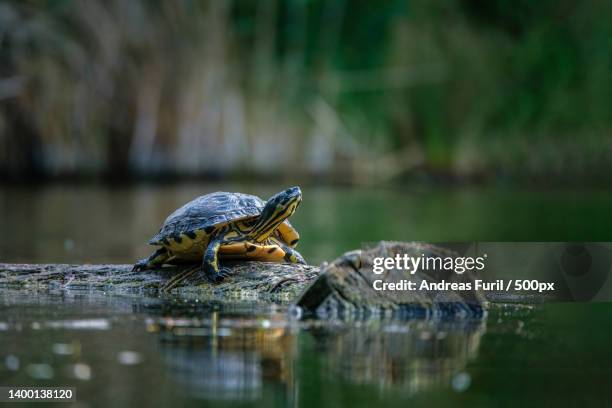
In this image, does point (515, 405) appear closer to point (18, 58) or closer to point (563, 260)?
point (563, 260)

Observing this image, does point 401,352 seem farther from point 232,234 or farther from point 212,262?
point 232,234

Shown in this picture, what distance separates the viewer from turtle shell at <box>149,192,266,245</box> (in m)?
5.71

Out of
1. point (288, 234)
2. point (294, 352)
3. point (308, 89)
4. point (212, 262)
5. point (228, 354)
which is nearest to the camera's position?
point (228, 354)

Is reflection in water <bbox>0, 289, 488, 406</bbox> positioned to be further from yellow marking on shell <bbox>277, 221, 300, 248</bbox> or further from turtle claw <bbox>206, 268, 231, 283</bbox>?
yellow marking on shell <bbox>277, 221, 300, 248</bbox>

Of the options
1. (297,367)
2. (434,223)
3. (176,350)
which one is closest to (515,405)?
(297,367)

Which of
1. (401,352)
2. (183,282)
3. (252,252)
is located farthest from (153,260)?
(401,352)

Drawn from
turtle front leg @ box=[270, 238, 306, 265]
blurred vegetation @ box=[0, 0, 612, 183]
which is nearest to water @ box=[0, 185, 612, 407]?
turtle front leg @ box=[270, 238, 306, 265]

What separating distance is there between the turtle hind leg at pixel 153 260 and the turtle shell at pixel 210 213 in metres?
0.19

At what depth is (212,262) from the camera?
569 cm

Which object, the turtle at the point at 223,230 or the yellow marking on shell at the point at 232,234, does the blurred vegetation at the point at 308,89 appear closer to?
the turtle at the point at 223,230

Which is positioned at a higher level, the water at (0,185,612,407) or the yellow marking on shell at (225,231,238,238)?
the yellow marking on shell at (225,231,238,238)


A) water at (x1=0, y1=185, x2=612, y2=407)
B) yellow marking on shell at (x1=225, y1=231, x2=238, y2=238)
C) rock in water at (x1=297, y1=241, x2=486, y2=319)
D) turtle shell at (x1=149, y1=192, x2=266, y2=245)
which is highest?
turtle shell at (x1=149, y1=192, x2=266, y2=245)

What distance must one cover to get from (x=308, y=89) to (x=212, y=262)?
16.4 m

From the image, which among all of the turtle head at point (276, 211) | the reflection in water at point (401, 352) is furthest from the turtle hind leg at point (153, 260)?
the reflection in water at point (401, 352)
